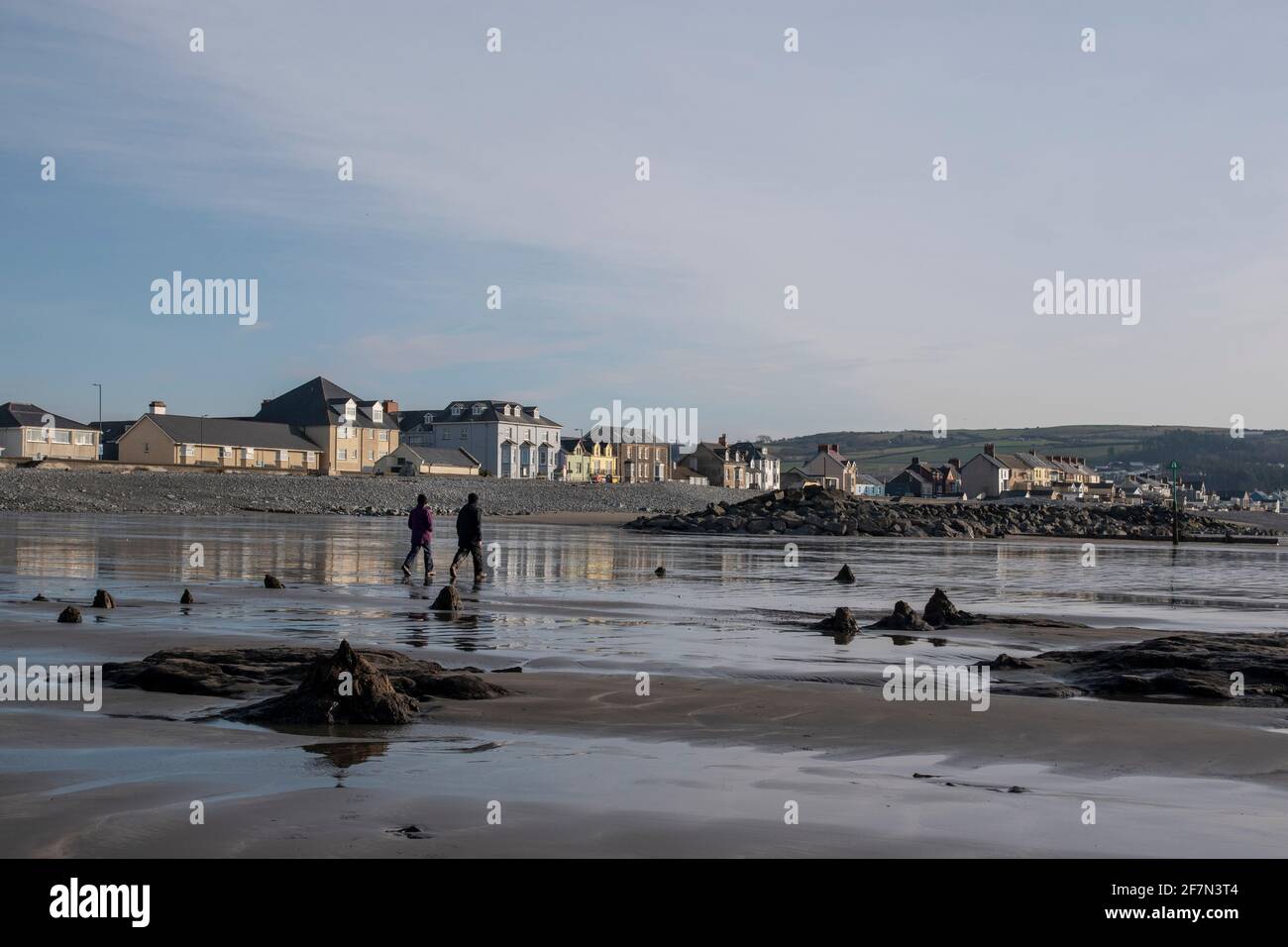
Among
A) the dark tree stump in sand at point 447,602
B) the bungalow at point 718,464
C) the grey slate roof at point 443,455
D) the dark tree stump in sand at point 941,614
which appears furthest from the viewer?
the bungalow at point 718,464

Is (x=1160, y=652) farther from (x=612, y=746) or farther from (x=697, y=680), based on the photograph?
(x=612, y=746)

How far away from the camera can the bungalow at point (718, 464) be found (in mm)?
162750

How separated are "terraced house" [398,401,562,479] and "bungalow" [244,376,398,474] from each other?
1407 centimetres

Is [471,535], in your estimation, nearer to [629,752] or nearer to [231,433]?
[629,752]

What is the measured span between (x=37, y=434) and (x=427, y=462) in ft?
110

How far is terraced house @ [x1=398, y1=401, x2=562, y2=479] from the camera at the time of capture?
434 ft

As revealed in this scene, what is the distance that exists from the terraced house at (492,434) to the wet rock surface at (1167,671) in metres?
116

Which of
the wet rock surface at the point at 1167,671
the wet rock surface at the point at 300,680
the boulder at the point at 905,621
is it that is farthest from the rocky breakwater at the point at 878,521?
the wet rock surface at the point at 300,680

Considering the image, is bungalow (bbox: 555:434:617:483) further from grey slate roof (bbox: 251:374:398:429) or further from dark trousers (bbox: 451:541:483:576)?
dark trousers (bbox: 451:541:483:576)

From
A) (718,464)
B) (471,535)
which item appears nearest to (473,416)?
(718,464)

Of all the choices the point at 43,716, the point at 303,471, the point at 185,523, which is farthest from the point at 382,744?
the point at 303,471

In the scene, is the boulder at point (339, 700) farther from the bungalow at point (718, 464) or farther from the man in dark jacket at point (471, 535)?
the bungalow at point (718, 464)
